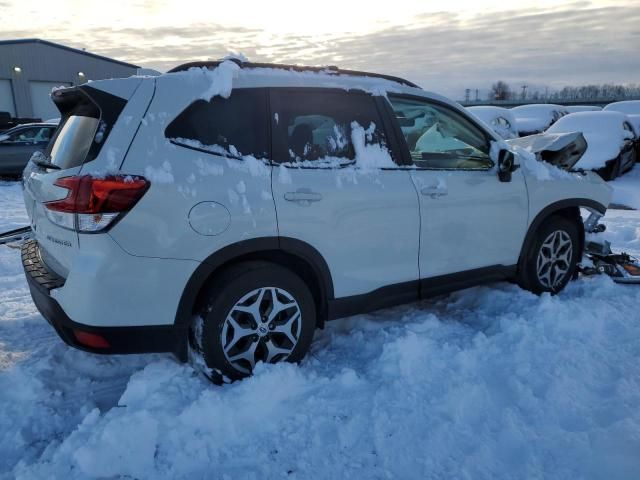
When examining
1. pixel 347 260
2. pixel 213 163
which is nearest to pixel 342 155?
pixel 347 260

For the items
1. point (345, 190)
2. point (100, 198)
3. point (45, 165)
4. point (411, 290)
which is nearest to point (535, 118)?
point (411, 290)

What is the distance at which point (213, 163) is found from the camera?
287cm

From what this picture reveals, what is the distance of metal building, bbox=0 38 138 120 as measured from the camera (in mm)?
30797

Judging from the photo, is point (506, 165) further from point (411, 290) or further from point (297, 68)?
point (297, 68)

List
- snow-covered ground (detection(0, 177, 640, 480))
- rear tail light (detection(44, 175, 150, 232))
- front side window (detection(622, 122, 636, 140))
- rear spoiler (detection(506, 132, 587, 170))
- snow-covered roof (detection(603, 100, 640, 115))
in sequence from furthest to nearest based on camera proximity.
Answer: snow-covered roof (detection(603, 100, 640, 115)) < front side window (detection(622, 122, 636, 140)) < rear spoiler (detection(506, 132, 587, 170)) < rear tail light (detection(44, 175, 150, 232)) < snow-covered ground (detection(0, 177, 640, 480))

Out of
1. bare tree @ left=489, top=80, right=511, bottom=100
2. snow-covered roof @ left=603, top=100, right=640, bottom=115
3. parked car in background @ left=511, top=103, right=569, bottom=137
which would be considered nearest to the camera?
parked car in background @ left=511, top=103, right=569, bottom=137

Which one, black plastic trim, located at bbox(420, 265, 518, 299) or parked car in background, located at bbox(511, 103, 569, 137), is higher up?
parked car in background, located at bbox(511, 103, 569, 137)

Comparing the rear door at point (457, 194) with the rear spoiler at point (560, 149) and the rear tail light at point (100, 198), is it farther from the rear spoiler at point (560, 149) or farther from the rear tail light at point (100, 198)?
the rear tail light at point (100, 198)

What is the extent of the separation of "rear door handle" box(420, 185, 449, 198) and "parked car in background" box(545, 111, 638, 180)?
8.30 metres

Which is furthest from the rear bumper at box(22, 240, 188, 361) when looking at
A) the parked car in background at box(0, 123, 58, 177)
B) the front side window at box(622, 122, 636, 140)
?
A: the front side window at box(622, 122, 636, 140)

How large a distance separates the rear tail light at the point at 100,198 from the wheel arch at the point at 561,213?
318 centimetres

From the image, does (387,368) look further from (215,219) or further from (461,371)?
(215,219)

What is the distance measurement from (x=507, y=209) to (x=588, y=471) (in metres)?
2.16

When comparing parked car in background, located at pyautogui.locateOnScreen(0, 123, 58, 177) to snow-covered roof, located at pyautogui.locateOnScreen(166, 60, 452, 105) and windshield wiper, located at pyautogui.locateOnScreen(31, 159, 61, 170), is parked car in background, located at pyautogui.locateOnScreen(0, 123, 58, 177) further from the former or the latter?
snow-covered roof, located at pyautogui.locateOnScreen(166, 60, 452, 105)
